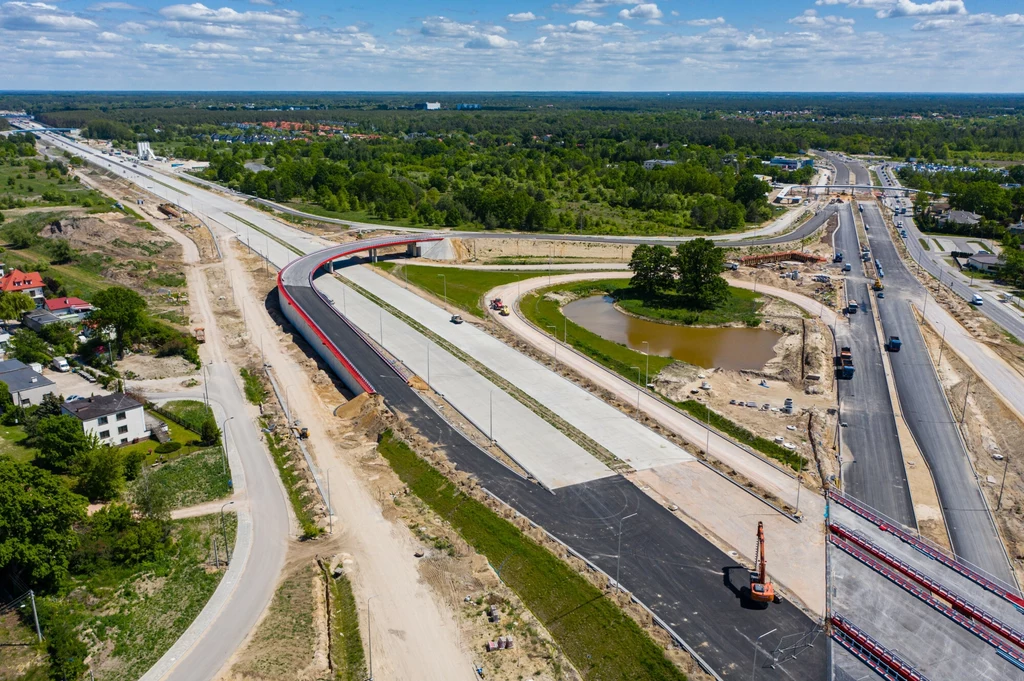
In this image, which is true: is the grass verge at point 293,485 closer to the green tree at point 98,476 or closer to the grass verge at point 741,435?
the green tree at point 98,476

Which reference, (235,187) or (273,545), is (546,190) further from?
(273,545)

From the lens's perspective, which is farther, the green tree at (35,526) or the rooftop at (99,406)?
the rooftop at (99,406)

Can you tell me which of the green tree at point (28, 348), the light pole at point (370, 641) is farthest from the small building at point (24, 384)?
the light pole at point (370, 641)

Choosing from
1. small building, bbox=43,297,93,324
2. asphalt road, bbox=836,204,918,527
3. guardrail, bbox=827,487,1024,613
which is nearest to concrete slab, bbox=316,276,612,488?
guardrail, bbox=827,487,1024,613

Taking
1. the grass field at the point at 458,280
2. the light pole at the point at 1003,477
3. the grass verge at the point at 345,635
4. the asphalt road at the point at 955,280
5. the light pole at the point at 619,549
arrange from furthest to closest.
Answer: the grass field at the point at 458,280, the asphalt road at the point at 955,280, the light pole at the point at 1003,477, the light pole at the point at 619,549, the grass verge at the point at 345,635

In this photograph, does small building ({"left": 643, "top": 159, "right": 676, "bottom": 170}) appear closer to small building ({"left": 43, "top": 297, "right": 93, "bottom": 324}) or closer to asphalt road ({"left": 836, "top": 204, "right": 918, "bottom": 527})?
asphalt road ({"left": 836, "top": 204, "right": 918, "bottom": 527})

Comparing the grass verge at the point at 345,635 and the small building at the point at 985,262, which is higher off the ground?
the small building at the point at 985,262

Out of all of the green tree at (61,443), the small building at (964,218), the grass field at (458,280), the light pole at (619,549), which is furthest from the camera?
the small building at (964,218)
